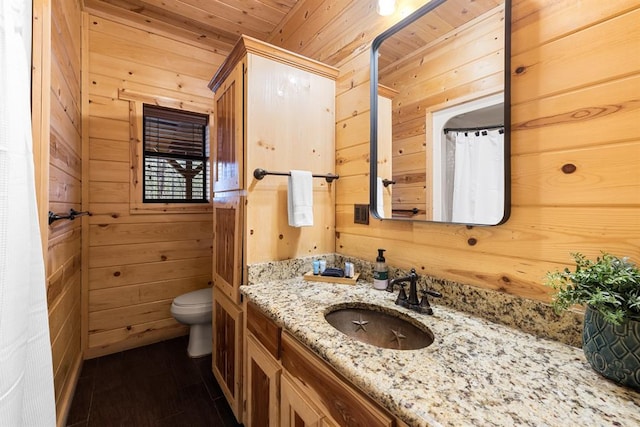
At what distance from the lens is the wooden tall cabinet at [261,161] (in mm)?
1457

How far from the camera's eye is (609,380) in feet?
2.13

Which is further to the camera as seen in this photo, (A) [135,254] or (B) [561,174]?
(A) [135,254]

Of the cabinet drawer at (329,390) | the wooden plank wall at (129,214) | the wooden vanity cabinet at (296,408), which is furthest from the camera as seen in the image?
the wooden plank wall at (129,214)

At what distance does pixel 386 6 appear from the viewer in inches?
53.6

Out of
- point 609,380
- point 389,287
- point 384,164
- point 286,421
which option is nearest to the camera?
point 609,380

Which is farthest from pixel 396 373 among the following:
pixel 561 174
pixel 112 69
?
pixel 112 69

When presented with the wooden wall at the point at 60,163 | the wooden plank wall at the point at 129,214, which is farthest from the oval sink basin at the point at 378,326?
the wooden plank wall at the point at 129,214

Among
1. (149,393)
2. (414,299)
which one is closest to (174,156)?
(149,393)

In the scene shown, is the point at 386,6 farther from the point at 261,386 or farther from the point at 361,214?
the point at 261,386

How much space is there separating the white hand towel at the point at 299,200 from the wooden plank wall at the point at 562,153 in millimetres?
614

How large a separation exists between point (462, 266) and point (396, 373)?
585mm

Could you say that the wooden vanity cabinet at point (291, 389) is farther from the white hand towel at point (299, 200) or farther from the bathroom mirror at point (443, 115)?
the bathroom mirror at point (443, 115)

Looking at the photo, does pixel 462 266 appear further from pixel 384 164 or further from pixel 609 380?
pixel 384 164

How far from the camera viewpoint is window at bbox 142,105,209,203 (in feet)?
8.22
